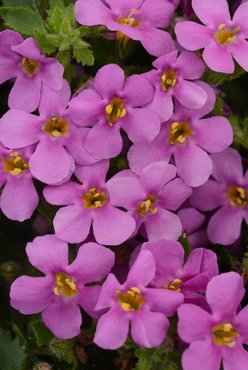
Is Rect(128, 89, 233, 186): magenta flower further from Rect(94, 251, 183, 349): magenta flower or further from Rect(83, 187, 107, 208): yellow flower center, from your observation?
Rect(94, 251, 183, 349): magenta flower

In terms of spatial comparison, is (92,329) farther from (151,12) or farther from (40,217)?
(151,12)

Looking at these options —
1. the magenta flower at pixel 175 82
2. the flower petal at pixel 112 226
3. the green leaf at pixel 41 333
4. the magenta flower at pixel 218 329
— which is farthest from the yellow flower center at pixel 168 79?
the green leaf at pixel 41 333

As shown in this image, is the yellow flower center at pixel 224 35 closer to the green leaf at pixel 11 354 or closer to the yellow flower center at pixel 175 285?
the yellow flower center at pixel 175 285

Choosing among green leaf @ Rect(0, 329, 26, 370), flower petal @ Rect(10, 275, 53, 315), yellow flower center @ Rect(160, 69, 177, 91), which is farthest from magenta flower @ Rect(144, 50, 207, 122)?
green leaf @ Rect(0, 329, 26, 370)

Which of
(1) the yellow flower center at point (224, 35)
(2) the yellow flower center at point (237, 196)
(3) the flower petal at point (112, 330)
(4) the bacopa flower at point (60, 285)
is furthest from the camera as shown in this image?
(2) the yellow flower center at point (237, 196)

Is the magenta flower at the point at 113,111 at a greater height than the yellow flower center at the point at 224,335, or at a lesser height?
greater

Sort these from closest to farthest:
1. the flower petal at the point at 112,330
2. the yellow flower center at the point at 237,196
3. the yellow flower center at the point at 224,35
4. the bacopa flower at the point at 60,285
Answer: the flower petal at the point at 112,330 → the bacopa flower at the point at 60,285 → the yellow flower center at the point at 224,35 → the yellow flower center at the point at 237,196

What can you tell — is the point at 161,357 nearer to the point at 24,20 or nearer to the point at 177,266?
the point at 177,266
